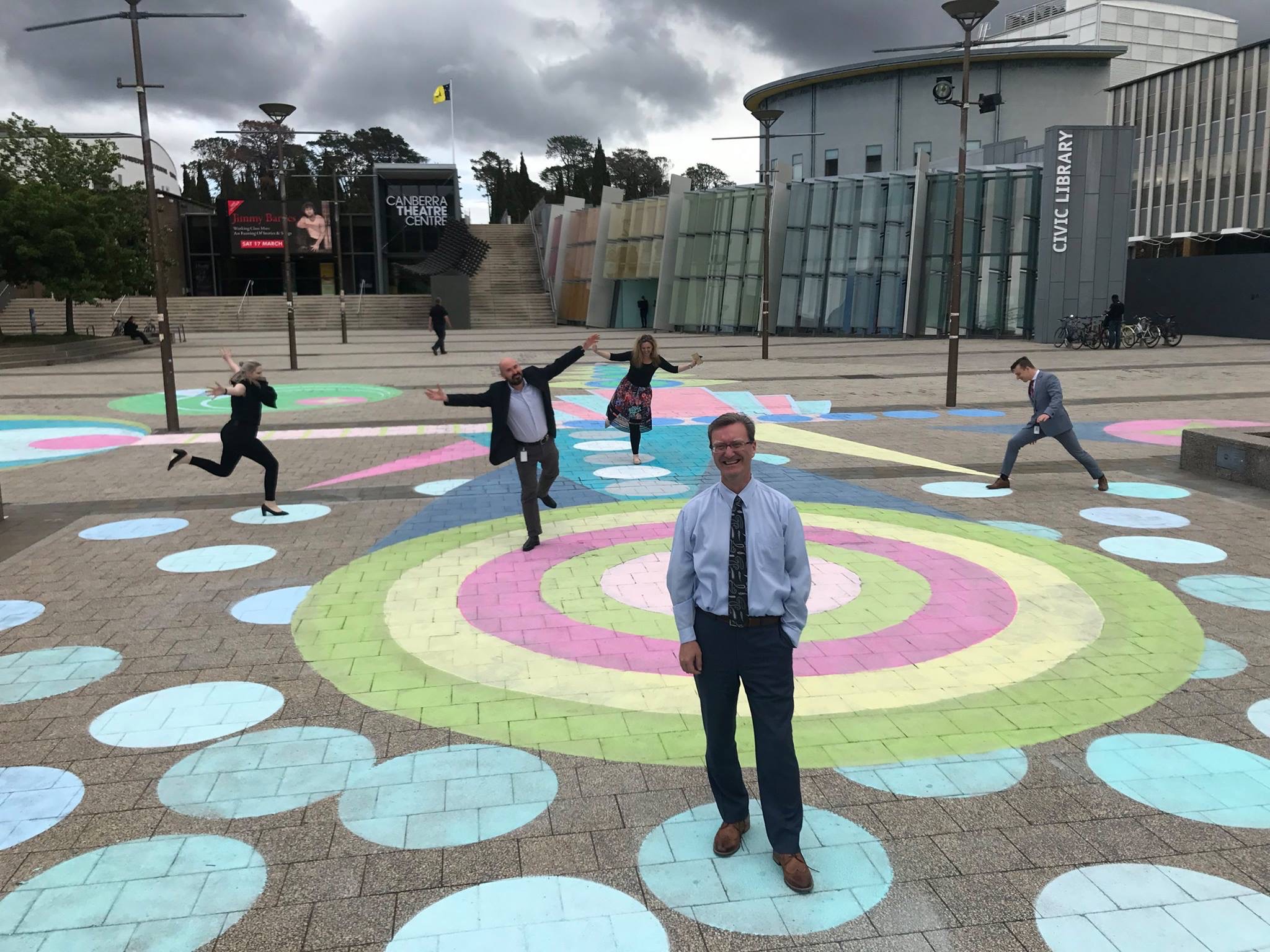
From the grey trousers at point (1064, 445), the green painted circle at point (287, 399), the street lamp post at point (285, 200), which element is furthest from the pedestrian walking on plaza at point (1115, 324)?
the street lamp post at point (285, 200)

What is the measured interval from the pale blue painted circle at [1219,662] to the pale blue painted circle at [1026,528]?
9.09ft

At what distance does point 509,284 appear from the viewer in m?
59.2

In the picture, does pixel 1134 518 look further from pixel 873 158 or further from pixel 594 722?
pixel 873 158

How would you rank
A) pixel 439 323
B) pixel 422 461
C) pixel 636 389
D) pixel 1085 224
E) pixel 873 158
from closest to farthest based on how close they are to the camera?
pixel 636 389, pixel 422 461, pixel 439 323, pixel 1085 224, pixel 873 158

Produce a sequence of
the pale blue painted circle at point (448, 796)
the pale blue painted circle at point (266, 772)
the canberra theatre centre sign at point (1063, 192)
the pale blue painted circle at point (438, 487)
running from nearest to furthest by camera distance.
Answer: the pale blue painted circle at point (448, 796) → the pale blue painted circle at point (266, 772) → the pale blue painted circle at point (438, 487) → the canberra theatre centre sign at point (1063, 192)

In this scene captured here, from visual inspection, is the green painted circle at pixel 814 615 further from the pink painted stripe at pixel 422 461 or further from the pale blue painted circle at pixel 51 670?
the pink painted stripe at pixel 422 461

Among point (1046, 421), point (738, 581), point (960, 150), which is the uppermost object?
point (960, 150)

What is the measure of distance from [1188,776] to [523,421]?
6030 mm

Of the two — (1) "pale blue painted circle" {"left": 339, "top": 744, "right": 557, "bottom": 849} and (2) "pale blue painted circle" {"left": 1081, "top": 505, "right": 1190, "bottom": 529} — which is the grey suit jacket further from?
(1) "pale blue painted circle" {"left": 339, "top": 744, "right": 557, "bottom": 849}

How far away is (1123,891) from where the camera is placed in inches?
151

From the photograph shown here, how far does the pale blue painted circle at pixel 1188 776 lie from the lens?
4434mm

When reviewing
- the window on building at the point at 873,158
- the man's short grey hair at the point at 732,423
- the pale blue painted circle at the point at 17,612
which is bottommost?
the pale blue painted circle at the point at 17,612

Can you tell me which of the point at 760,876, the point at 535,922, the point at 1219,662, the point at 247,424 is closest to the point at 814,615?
the point at 1219,662

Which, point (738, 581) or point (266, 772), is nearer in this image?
point (738, 581)
